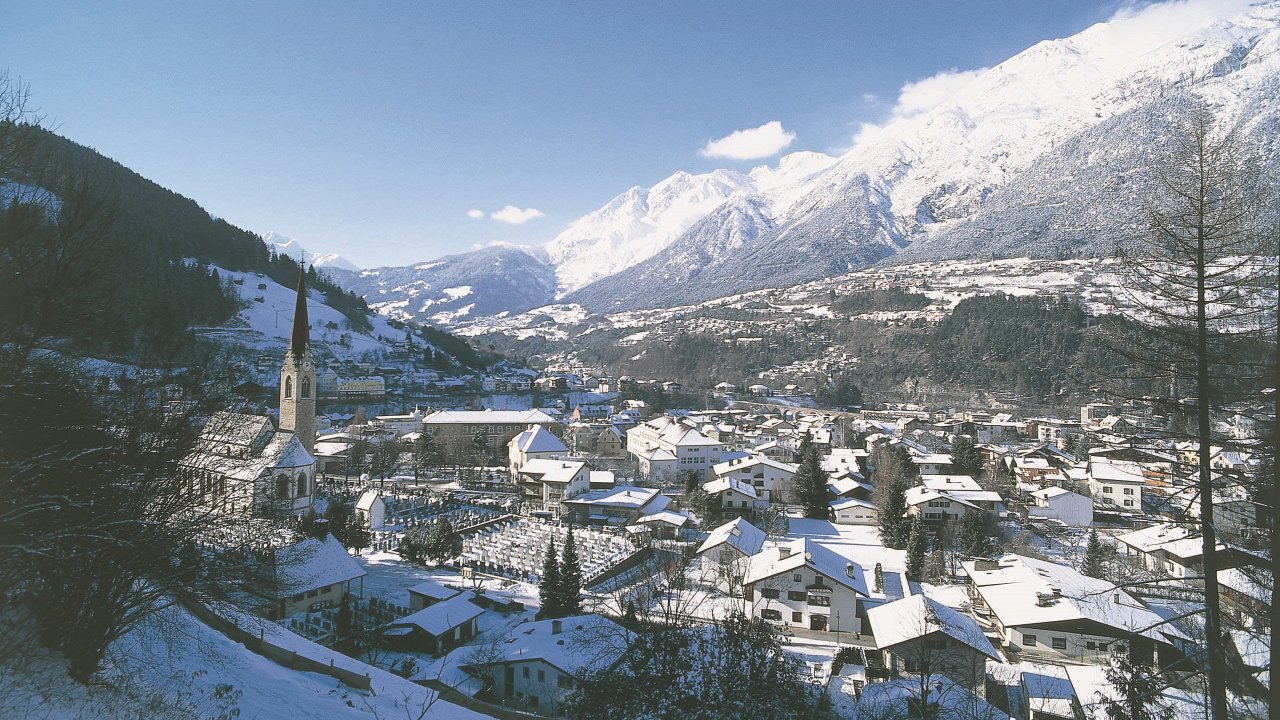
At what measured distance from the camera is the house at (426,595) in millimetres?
17366

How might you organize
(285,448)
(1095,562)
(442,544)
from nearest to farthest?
(1095,562) → (442,544) → (285,448)

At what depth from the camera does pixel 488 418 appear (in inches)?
2089

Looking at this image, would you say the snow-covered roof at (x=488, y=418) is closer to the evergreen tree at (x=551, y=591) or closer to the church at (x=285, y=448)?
Answer: the church at (x=285, y=448)

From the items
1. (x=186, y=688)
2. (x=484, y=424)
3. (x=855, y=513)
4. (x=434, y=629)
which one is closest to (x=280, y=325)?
(x=484, y=424)

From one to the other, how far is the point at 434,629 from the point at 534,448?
81.6 ft

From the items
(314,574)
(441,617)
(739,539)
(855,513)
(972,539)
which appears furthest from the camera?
(855,513)

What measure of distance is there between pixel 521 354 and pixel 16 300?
164 m

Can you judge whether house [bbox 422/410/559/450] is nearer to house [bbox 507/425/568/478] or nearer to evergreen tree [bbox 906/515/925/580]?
house [bbox 507/425/568/478]

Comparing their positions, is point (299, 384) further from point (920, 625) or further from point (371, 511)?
point (920, 625)

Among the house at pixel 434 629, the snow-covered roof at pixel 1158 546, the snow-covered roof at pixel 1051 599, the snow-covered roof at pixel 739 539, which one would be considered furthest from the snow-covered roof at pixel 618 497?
the snow-covered roof at pixel 1158 546

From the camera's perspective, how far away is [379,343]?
3413 inches

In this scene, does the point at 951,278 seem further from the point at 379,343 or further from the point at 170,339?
the point at 170,339

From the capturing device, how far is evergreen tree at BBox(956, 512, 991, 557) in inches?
939

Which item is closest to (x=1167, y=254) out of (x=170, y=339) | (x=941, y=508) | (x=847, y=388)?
(x=170, y=339)
